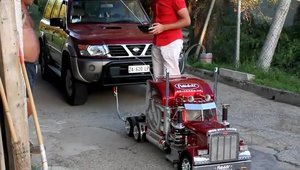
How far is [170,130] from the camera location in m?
5.16

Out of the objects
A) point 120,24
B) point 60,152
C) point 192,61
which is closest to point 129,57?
point 120,24

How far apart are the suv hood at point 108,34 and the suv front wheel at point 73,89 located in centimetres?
67

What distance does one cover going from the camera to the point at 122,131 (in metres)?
6.62

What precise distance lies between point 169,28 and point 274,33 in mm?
5858

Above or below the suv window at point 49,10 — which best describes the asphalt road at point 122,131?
below

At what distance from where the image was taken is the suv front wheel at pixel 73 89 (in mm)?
7684

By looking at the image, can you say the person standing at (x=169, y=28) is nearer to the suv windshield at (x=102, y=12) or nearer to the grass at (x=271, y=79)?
the suv windshield at (x=102, y=12)

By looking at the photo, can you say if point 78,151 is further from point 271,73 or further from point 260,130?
point 271,73

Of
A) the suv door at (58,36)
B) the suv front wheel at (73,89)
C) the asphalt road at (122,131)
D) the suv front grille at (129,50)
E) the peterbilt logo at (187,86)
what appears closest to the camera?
the peterbilt logo at (187,86)

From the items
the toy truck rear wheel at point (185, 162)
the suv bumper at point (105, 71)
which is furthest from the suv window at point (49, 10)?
the toy truck rear wheel at point (185, 162)

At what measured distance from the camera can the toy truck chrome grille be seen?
15.3ft

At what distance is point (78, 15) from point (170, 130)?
3.99 metres

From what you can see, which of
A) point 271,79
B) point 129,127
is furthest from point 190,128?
point 271,79

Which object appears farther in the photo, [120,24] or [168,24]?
[120,24]
